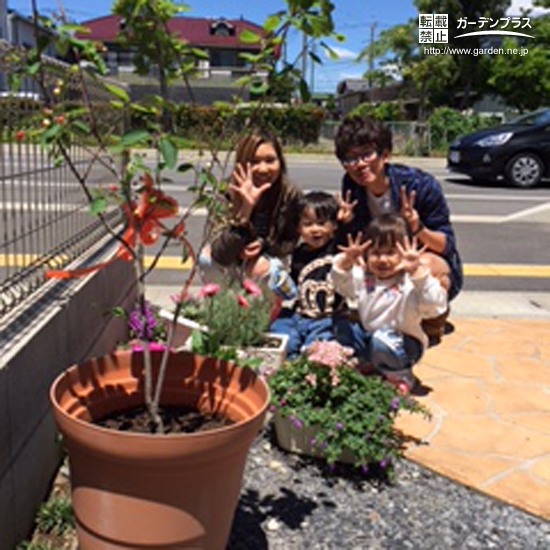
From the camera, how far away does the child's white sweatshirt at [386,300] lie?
3382mm

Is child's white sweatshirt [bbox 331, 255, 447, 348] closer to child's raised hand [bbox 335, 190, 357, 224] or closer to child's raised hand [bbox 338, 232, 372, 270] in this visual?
child's raised hand [bbox 338, 232, 372, 270]

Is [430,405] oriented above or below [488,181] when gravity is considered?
below

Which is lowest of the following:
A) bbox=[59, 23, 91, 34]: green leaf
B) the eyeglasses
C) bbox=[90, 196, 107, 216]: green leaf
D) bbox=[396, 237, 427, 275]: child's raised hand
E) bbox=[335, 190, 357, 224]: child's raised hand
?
bbox=[396, 237, 427, 275]: child's raised hand

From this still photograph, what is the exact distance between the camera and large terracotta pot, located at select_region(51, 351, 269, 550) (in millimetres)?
1716

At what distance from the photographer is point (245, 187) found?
337 cm

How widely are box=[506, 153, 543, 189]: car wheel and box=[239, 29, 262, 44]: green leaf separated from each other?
40.4ft

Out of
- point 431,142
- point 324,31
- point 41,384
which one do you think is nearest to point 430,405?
point 41,384

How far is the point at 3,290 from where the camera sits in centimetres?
243

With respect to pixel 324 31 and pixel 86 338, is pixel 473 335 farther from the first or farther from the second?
pixel 324 31

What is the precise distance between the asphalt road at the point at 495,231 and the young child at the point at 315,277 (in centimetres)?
198

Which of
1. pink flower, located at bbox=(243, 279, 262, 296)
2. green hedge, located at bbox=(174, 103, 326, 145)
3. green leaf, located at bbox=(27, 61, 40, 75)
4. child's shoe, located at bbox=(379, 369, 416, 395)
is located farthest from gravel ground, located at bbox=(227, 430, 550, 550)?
green leaf, located at bbox=(27, 61, 40, 75)

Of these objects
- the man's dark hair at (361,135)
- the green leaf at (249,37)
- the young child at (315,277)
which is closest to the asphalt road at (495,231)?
the young child at (315,277)

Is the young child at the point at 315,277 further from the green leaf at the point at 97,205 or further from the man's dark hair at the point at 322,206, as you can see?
the green leaf at the point at 97,205

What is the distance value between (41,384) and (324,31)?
1552mm
